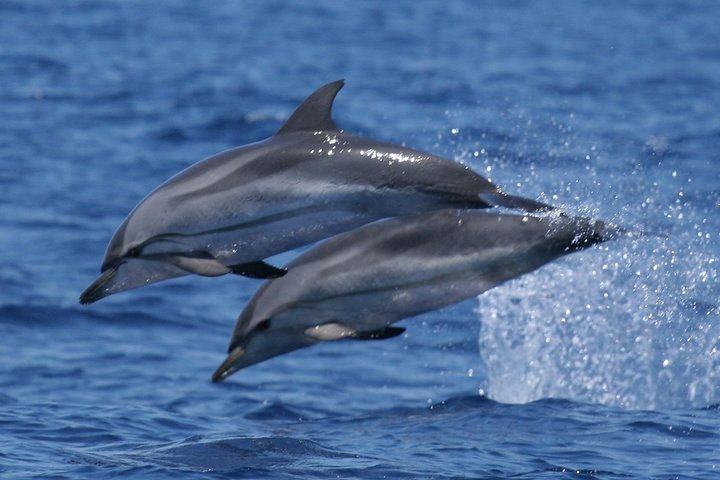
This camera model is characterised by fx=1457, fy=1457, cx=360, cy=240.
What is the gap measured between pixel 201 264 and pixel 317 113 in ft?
3.12

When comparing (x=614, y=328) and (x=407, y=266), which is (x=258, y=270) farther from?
(x=614, y=328)

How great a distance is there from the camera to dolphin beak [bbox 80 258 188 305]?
723 centimetres

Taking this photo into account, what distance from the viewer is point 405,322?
13656mm

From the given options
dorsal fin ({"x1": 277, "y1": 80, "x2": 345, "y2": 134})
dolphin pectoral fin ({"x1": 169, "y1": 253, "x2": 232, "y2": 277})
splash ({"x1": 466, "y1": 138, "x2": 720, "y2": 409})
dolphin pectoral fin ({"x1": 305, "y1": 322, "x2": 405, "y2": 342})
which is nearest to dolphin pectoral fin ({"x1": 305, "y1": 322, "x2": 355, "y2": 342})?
dolphin pectoral fin ({"x1": 305, "y1": 322, "x2": 405, "y2": 342})

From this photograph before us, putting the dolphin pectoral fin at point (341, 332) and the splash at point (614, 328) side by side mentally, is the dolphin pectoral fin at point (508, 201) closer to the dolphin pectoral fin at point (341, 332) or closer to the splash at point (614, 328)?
the dolphin pectoral fin at point (341, 332)

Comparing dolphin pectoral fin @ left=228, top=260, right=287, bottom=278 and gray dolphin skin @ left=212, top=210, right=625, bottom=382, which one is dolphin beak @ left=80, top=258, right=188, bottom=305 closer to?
dolphin pectoral fin @ left=228, top=260, right=287, bottom=278

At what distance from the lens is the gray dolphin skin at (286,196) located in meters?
6.77

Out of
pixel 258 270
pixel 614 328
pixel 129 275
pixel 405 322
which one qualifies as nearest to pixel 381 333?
pixel 258 270

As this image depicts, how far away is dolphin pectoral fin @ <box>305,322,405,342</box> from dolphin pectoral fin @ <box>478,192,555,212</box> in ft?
3.17

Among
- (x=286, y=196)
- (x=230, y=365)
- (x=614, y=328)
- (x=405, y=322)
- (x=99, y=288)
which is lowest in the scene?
(x=405, y=322)

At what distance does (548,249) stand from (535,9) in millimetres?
47092

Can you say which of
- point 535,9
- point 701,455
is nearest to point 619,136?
point 701,455

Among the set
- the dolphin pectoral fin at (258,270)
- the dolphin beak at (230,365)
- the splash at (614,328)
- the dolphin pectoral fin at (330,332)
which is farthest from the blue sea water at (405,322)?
the dolphin pectoral fin at (258,270)

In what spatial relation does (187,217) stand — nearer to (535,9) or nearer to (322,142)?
(322,142)
